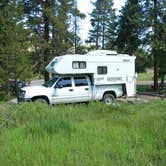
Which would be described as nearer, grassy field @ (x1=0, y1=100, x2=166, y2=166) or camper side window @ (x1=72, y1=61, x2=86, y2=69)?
grassy field @ (x1=0, y1=100, x2=166, y2=166)

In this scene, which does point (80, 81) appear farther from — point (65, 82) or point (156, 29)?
point (156, 29)

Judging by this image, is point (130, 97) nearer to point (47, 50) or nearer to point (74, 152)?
point (47, 50)

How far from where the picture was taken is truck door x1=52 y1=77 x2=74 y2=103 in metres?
16.7

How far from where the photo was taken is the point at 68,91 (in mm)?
16969

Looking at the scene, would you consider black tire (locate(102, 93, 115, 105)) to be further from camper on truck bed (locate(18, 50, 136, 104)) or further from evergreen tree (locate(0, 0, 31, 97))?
evergreen tree (locate(0, 0, 31, 97))

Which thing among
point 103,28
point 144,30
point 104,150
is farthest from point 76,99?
point 103,28

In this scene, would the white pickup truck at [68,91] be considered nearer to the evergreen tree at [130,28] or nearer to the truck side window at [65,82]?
the truck side window at [65,82]

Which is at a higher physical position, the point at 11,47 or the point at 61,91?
the point at 11,47

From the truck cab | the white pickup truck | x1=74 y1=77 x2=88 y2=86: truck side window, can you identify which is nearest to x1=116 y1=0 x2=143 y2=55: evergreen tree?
the white pickup truck

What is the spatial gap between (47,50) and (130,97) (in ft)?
35.7

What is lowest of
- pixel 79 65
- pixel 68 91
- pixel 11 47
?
pixel 68 91

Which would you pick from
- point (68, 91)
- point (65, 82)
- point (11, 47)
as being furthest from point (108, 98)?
point (11, 47)

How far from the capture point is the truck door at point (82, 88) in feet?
56.6

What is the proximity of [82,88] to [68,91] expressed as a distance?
888mm
